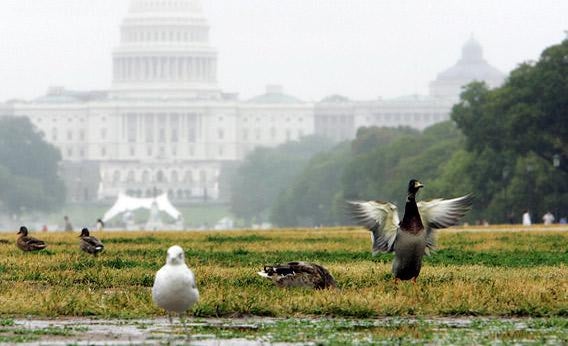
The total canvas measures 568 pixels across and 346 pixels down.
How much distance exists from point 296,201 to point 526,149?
7582 cm

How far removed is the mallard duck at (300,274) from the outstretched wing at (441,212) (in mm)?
1300

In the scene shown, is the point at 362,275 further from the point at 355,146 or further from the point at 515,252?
the point at 355,146

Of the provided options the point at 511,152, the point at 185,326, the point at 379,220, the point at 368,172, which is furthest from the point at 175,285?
the point at 368,172

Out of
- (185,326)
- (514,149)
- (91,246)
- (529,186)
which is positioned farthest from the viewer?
(529,186)

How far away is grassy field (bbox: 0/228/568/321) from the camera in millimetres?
17312

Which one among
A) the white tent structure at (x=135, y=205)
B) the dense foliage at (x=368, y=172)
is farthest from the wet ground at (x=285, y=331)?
the white tent structure at (x=135, y=205)

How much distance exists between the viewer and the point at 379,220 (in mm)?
19531

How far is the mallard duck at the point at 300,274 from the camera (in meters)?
18.8

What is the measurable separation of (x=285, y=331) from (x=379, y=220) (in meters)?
4.13

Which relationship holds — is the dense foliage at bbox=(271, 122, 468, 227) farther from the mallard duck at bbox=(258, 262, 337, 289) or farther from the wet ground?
the wet ground

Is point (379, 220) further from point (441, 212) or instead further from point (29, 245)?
point (29, 245)

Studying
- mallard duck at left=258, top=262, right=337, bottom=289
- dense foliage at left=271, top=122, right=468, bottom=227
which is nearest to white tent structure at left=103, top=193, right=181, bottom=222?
dense foliage at left=271, top=122, right=468, bottom=227

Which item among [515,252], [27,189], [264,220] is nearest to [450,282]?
[515,252]

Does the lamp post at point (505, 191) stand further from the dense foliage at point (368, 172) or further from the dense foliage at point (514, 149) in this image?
the dense foliage at point (368, 172)
